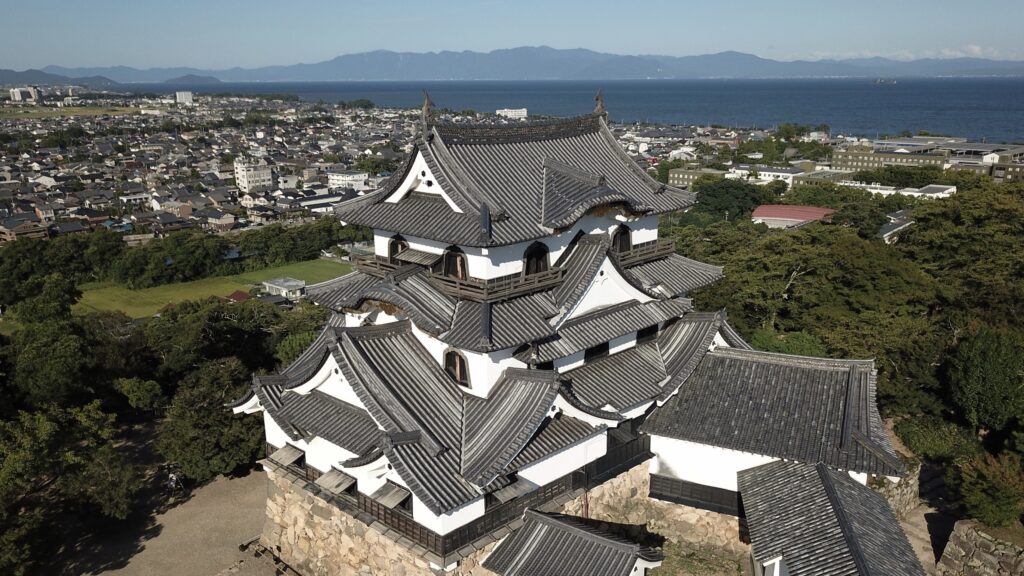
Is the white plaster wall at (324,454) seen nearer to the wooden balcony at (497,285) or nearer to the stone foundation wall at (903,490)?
the wooden balcony at (497,285)

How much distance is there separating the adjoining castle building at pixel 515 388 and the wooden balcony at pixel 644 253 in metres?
0.07

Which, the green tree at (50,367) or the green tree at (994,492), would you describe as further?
the green tree at (50,367)

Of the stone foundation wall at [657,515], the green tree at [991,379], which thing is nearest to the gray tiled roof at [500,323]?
the stone foundation wall at [657,515]

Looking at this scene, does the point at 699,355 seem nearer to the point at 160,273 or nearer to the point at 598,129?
the point at 598,129

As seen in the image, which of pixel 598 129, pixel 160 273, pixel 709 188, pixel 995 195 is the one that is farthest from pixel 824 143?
pixel 598 129

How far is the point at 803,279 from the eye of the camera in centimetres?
3331

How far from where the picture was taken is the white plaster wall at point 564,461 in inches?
582

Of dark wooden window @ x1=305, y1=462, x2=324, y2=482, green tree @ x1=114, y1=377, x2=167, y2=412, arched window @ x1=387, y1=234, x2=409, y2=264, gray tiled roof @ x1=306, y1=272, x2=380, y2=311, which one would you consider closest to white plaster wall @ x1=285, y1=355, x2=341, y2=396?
gray tiled roof @ x1=306, y1=272, x2=380, y2=311

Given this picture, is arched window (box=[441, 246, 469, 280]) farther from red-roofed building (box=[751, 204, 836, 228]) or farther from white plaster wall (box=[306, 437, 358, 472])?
red-roofed building (box=[751, 204, 836, 228])

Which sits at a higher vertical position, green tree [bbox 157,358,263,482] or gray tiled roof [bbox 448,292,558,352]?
gray tiled roof [bbox 448,292,558,352]

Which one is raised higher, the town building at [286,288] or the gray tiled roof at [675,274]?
the gray tiled roof at [675,274]

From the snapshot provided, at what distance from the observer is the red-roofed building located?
6322cm

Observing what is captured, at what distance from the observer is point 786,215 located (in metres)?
65.2

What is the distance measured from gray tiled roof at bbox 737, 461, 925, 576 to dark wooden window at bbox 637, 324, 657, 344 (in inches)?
176
